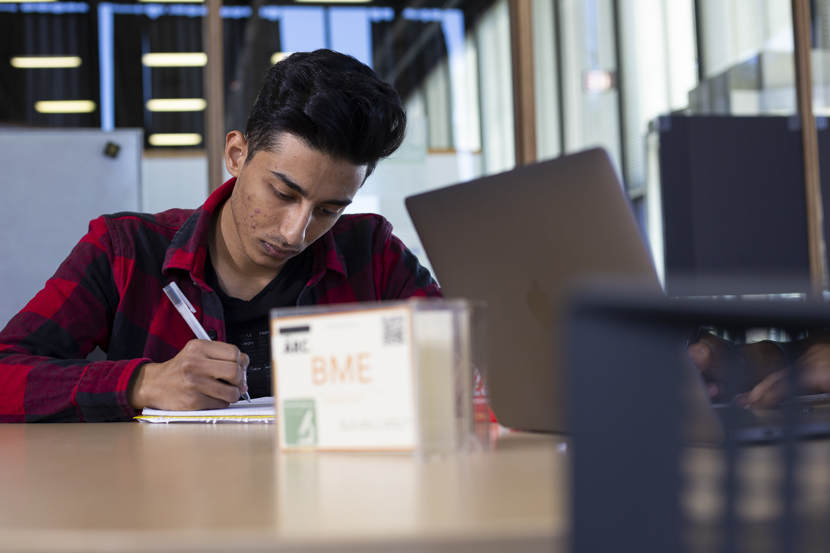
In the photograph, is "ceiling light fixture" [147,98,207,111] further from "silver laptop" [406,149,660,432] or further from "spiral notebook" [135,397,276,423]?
"silver laptop" [406,149,660,432]

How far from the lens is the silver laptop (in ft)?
2.07

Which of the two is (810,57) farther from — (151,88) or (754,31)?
(151,88)

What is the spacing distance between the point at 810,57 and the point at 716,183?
79cm

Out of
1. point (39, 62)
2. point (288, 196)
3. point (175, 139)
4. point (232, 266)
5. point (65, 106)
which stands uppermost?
point (39, 62)

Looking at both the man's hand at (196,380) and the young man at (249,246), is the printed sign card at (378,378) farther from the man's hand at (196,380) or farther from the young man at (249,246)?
the young man at (249,246)

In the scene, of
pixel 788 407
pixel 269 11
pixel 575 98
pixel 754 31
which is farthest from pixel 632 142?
Result: pixel 788 407

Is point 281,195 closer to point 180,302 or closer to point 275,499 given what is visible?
point 180,302

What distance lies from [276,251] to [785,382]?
1181mm

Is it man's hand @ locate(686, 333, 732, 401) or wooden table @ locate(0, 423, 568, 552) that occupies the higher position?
man's hand @ locate(686, 333, 732, 401)

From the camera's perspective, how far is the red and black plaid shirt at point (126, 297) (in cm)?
105

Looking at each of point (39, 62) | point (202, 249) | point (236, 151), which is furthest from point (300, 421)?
point (39, 62)

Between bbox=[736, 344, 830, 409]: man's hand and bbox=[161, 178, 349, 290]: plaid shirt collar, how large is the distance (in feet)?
3.90

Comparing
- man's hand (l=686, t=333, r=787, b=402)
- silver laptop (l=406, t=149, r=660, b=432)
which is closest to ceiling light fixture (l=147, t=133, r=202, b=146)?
silver laptop (l=406, t=149, r=660, b=432)

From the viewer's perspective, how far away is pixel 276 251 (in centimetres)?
138
